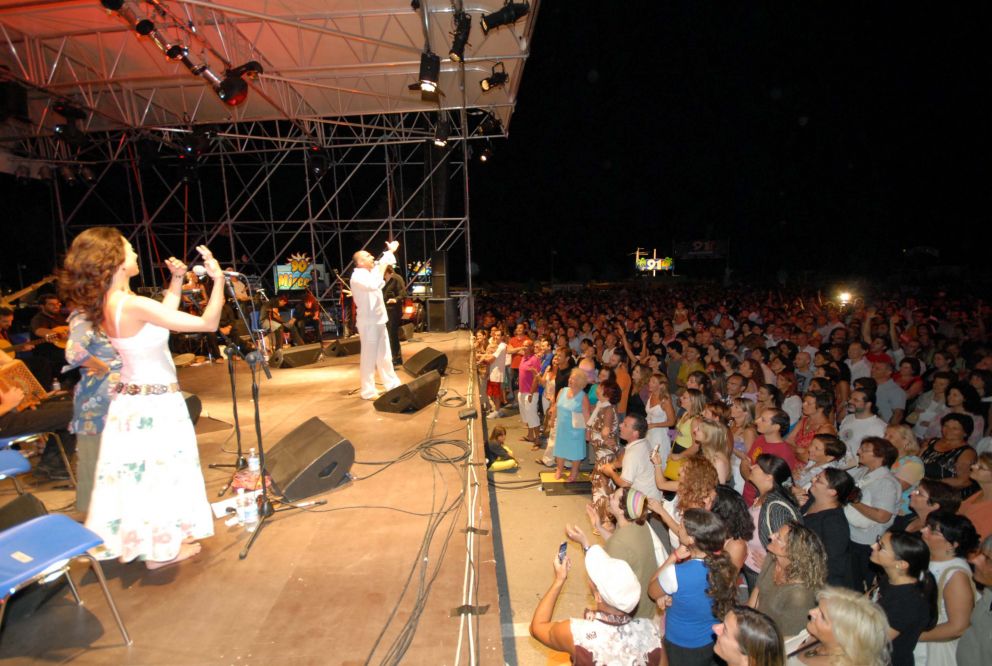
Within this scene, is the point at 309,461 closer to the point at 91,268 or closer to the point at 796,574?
the point at 91,268

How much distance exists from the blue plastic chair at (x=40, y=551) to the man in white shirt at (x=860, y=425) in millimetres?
4535

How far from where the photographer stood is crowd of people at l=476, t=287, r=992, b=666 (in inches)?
77.4

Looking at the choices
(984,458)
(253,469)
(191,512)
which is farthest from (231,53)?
(984,458)

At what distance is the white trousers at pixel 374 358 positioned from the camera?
5.62 meters

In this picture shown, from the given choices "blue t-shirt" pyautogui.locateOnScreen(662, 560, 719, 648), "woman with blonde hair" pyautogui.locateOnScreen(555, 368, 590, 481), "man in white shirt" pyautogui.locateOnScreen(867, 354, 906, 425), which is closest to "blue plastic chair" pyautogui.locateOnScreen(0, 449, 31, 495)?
"blue t-shirt" pyautogui.locateOnScreen(662, 560, 719, 648)

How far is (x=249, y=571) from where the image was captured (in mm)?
2635

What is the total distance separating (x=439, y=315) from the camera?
12453mm

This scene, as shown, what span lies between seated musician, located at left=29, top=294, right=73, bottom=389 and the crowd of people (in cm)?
→ 611

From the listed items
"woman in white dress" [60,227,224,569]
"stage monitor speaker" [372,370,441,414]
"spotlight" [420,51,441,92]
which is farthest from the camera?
"spotlight" [420,51,441,92]

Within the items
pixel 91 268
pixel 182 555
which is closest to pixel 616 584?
pixel 182 555

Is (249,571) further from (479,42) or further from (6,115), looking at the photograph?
(6,115)

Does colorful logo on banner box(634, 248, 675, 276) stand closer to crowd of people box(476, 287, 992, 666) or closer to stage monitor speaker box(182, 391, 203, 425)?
crowd of people box(476, 287, 992, 666)

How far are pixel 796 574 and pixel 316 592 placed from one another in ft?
7.23

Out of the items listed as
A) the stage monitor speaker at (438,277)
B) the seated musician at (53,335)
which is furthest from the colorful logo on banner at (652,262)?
the seated musician at (53,335)
